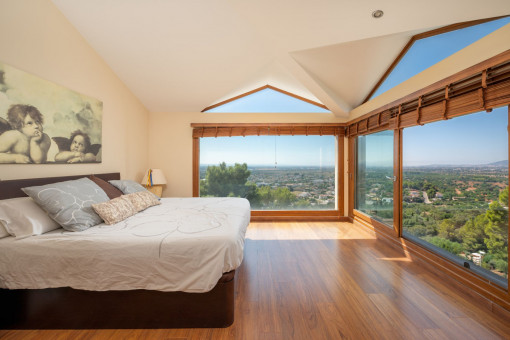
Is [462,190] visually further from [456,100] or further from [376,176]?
[376,176]

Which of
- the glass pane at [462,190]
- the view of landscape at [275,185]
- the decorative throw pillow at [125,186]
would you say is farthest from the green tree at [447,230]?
the decorative throw pillow at [125,186]

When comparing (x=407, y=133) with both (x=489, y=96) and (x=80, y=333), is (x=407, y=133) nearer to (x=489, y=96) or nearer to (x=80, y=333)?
(x=489, y=96)

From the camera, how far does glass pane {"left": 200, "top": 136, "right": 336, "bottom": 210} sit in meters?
4.69

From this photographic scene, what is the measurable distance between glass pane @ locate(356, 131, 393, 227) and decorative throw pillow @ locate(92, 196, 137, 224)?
337 centimetres

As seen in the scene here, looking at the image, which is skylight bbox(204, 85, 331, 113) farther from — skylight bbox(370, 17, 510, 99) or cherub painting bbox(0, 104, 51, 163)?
cherub painting bbox(0, 104, 51, 163)

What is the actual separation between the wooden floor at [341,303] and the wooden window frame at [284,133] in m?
1.61

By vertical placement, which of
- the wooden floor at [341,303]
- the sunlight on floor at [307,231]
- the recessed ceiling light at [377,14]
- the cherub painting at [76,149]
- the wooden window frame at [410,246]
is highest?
the recessed ceiling light at [377,14]

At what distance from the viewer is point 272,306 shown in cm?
182

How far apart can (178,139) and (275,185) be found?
2155mm

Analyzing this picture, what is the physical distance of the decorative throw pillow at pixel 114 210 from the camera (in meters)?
1.99

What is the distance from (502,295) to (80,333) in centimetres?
308

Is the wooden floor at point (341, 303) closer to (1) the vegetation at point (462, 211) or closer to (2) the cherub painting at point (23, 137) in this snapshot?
(1) the vegetation at point (462, 211)

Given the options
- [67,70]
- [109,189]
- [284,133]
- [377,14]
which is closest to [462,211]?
[377,14]

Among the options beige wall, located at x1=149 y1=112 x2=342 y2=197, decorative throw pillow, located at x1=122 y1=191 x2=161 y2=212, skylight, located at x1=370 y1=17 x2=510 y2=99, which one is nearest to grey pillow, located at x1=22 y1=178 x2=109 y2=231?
decorative throw pillow, located at x1=122 y1=191 x2=161 y2=212
